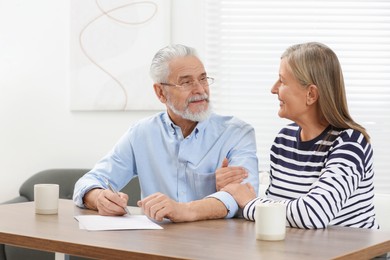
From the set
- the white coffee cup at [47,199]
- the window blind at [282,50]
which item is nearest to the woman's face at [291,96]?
the white coffee cup at [47,199]

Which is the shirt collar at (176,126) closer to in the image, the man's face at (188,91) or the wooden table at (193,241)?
the man's face at (188,91)

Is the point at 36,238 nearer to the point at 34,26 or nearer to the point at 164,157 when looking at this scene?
the point at 164,157

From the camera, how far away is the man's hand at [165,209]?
203 centimetres

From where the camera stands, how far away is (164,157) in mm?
2609

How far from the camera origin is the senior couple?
2055 mm

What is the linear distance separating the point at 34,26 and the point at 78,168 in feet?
2.67

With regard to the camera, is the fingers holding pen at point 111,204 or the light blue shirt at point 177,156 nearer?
the fingers holding pen at point 111,204

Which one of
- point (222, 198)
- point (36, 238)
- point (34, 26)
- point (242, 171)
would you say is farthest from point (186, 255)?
point (34, 26)

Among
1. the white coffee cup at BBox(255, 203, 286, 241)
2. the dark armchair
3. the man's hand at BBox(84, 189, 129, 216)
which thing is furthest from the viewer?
the dark armchair

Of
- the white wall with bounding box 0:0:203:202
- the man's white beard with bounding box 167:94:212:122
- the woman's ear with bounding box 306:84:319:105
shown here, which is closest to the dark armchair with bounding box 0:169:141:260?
the white wall with bounding box 0:0:203:202

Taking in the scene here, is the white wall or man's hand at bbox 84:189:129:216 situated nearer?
man's hand at bbox 84:189:129:216

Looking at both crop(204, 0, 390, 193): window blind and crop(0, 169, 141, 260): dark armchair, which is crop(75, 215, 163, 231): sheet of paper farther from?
crop(204, 0, 390, 193): window blind

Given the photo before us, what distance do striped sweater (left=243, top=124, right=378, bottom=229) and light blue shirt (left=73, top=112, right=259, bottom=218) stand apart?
0.55ft

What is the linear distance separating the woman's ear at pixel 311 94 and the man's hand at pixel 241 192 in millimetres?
313
